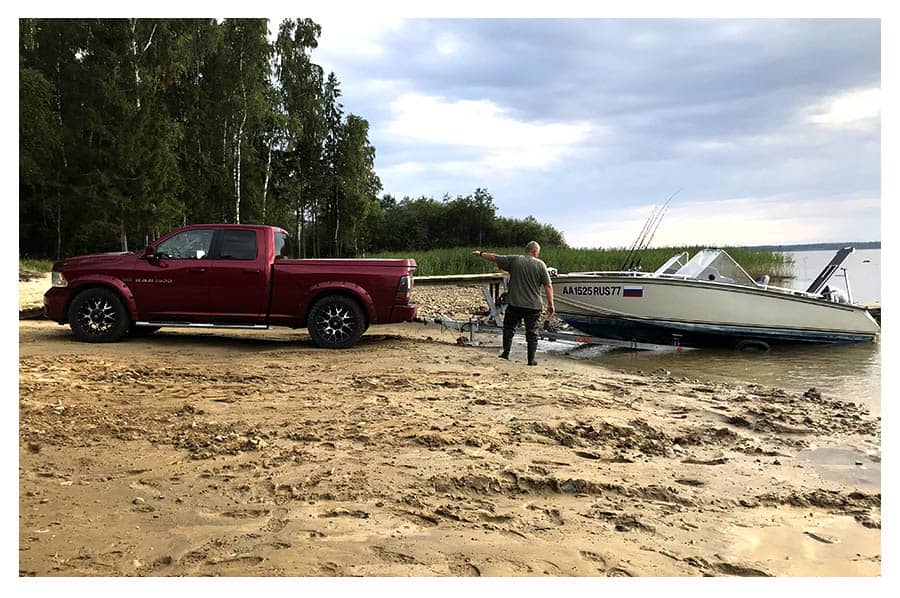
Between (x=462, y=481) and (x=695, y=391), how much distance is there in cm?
459

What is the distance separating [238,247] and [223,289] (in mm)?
627

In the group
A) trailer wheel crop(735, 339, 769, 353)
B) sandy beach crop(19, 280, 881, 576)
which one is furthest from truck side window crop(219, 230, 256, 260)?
trailer wheel crop(735, 339, 769, 353)

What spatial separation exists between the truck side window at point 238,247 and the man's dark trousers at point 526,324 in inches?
145

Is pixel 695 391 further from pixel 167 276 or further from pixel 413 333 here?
pixel 167 276

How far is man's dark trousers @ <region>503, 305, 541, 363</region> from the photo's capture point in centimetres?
929

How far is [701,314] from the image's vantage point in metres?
11.8

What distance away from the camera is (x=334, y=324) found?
9703 mm

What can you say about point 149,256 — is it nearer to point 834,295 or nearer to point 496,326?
point 496,326

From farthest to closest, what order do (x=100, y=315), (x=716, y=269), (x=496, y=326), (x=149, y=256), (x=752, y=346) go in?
1. (x=752, y=346)
2. (x=716, y=269)
3. (x=496, y=326)
4. (x=149, y=256)
5. (x=100, y=315)

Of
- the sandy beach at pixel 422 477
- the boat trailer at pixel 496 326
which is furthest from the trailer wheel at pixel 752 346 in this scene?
the sandy beach at pixel 422 477

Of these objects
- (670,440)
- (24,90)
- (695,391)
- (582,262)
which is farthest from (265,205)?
(670,440)

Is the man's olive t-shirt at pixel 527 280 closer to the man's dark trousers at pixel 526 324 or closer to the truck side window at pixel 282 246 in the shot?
the man's dark trousers at pixel 526 324

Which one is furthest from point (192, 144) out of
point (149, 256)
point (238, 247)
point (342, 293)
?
point (342, 293)

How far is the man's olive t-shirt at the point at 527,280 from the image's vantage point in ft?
30.7
